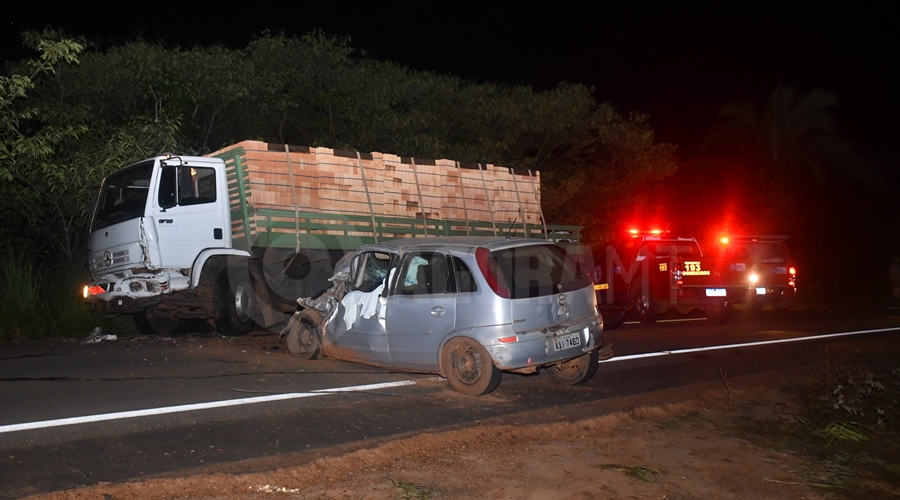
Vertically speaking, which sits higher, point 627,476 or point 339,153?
point 339,153

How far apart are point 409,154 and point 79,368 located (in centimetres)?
1219

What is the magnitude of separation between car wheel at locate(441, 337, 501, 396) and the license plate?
0.62 metres

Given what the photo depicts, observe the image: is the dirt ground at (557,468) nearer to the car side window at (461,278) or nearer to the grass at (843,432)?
the grass at (843,432)

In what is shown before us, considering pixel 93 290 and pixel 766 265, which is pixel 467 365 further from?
pixel 766 265

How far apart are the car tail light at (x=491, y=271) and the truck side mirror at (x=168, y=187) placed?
5.65m

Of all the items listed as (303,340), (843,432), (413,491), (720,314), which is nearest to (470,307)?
(303,340)

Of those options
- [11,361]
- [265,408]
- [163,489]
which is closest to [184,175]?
[11,361]

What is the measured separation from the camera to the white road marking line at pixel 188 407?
21.1ft

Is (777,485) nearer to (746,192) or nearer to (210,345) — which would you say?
(210,345)

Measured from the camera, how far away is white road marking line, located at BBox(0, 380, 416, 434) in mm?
6418

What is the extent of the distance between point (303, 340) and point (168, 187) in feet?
11.4

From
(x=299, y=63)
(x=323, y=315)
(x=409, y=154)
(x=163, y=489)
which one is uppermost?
(x=299, y=63)

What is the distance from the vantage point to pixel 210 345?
11281 millimetres

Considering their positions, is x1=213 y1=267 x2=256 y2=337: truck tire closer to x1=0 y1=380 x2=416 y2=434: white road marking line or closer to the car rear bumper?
x1=0 y1=380 x2=416 y2=434: white road marking line
